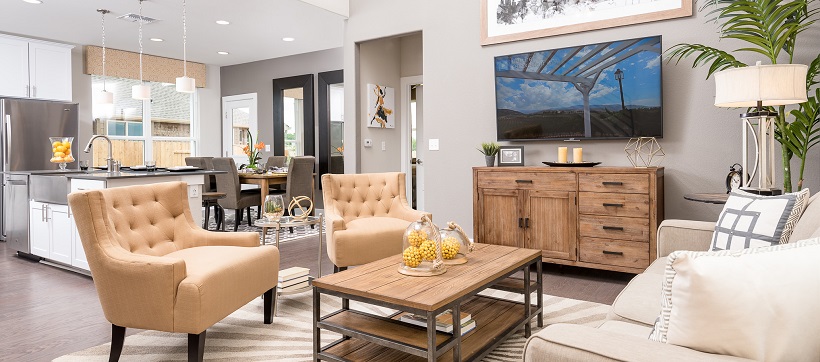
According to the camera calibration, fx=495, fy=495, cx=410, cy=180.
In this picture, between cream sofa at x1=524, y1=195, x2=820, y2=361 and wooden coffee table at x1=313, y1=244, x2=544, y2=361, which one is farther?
wooden coffee table at x1=313, y1=244, x2=544, y2=361

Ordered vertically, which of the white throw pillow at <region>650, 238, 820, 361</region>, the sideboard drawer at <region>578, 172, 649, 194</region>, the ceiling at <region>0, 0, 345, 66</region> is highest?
the ceiling at <region>0, 0, 345, 66</region>

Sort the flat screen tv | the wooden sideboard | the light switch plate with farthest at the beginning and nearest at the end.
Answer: the light switch plate < the flat screen tv < the wooden sideboard

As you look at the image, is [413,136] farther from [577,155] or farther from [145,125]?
[145,125]

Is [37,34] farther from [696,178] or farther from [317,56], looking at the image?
[696,178]

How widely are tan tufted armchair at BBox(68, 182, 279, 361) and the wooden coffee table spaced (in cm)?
46

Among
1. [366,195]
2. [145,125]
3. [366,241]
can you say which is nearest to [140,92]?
[145,125]

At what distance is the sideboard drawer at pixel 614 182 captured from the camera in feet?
11.0

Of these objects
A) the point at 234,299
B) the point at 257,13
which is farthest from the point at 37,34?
the point at 234,299

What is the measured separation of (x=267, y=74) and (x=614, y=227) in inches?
249

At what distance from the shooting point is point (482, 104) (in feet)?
14.7

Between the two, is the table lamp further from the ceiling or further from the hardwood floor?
the ceiling

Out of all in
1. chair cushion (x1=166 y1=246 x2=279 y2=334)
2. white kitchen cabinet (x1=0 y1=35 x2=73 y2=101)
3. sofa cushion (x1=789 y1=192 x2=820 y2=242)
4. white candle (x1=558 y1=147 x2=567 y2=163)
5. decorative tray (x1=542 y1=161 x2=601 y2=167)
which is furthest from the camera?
white kitchen cabinet (x1=0 y1=35 x2=73 y2=101)

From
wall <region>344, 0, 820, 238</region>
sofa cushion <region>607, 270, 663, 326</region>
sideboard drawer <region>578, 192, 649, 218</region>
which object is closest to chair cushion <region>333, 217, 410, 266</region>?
wall <region>344, 0, 820, 238</region>

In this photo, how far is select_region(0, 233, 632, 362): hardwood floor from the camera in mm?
2473
